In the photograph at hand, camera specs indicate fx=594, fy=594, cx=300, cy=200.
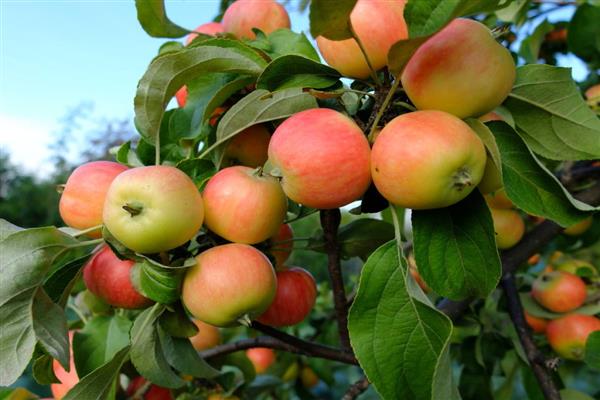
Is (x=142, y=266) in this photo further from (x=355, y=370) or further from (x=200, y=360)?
(x=355, y=370)

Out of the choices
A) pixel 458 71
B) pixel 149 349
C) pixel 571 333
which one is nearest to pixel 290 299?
pixel 149 349

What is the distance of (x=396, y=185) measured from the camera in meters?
0.62

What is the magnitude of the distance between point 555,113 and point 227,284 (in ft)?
1.59

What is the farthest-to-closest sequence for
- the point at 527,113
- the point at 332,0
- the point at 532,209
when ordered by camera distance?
the point at 527,113 < the point at 532,209 < the point at 332,0

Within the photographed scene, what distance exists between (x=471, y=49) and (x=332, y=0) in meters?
0.16

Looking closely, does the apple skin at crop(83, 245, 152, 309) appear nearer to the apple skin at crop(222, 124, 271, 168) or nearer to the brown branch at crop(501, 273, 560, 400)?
the apple skin at crop(222, 124, 271, 168)

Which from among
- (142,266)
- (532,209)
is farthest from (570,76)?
(142,266)

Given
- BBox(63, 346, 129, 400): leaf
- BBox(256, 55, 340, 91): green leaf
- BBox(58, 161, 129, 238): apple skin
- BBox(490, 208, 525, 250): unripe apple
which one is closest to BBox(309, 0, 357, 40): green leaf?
BBox(256, 55, 340, 91): green leaf

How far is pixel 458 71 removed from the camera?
2.05 feet

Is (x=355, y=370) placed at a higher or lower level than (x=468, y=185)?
lower

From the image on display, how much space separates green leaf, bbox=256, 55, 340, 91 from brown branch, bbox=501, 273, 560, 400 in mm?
701

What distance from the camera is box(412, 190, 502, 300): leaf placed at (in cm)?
71

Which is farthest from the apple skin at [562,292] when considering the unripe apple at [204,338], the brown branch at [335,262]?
the unripe apple at [204,338]

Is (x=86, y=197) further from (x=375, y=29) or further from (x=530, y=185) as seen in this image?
(x=530, y=185)
